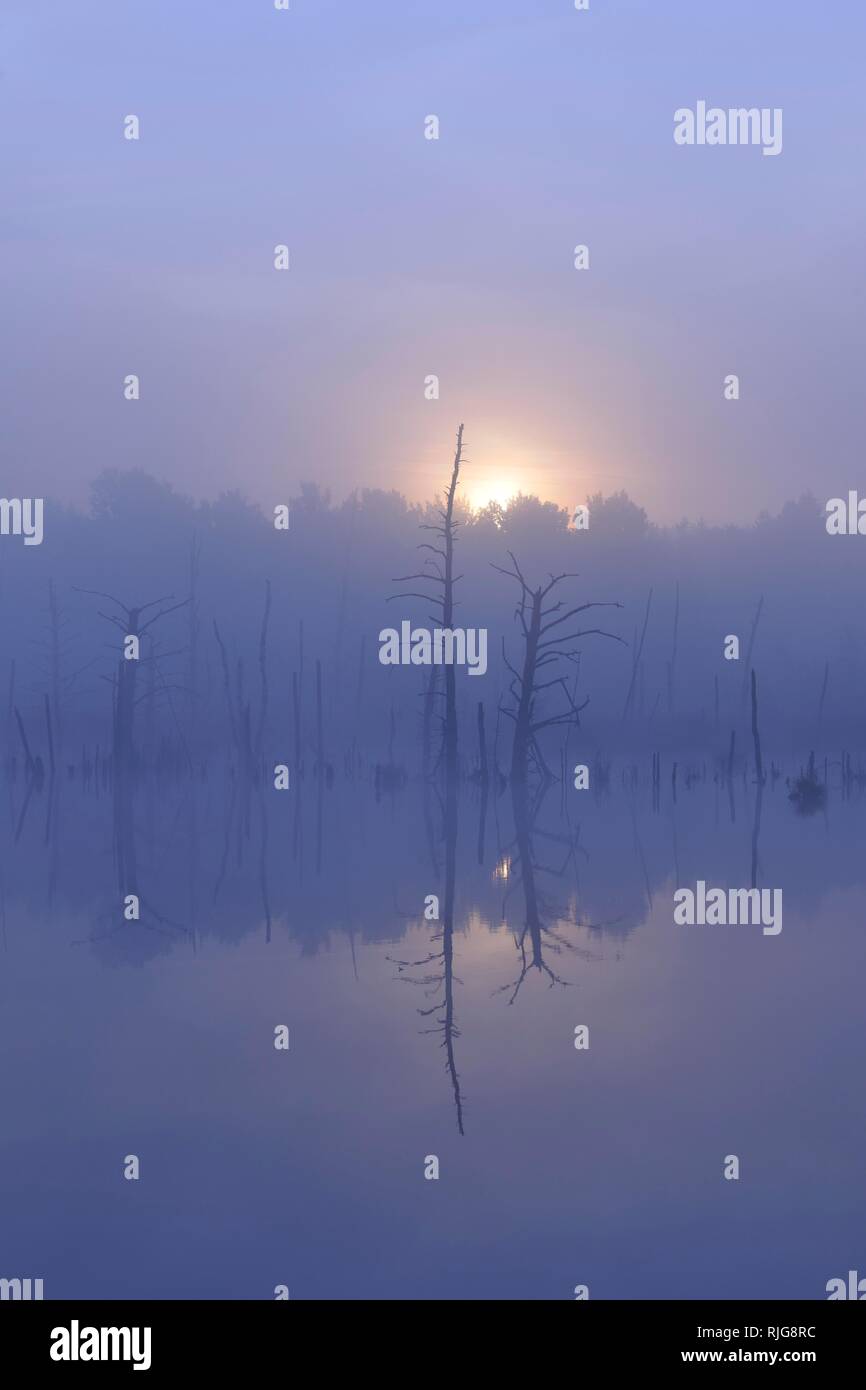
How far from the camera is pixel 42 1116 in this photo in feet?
17.3

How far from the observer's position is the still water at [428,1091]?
4051 mm

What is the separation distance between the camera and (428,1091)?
548cm

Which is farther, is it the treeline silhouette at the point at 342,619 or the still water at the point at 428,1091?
the treeline silhouette at the point at 342,619

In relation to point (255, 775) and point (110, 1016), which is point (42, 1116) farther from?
point (255, 775)

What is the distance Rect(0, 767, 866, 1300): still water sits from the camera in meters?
4.05

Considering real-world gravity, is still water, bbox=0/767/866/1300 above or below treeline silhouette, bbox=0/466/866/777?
below

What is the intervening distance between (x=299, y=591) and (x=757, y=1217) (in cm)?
7632

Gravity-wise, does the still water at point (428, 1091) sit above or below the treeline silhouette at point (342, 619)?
below

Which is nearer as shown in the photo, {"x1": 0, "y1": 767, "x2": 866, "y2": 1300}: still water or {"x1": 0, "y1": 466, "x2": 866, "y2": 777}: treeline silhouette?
{"x1": 0, "y1": 767, "x2": 866, "y2": 1300}: still water

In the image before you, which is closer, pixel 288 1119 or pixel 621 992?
pixel 288 1119

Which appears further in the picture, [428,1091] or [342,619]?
[342,619]

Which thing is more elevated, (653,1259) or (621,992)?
(621,992)
